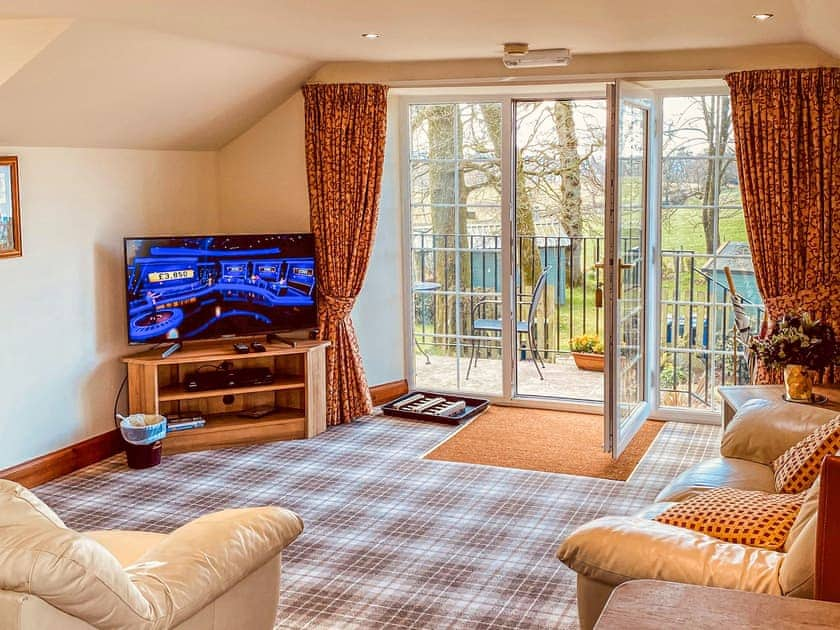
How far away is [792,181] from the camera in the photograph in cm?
540

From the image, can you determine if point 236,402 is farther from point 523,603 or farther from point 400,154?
point 523,603

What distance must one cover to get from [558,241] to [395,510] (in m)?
3.66

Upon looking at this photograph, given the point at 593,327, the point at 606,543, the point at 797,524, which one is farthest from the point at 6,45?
the point at 593,327

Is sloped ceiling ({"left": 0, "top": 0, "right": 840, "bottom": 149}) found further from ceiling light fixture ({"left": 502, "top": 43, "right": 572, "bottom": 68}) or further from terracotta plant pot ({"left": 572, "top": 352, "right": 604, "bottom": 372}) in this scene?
terracotta plant pot ({"left": 572, "top": 352, "right": 604, "bottom": 372})

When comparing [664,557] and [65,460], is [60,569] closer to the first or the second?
[664,557]

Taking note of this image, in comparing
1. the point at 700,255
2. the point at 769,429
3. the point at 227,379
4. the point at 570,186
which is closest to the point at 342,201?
the point at 227,379

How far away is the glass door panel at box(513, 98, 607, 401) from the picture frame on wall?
11.8 feet

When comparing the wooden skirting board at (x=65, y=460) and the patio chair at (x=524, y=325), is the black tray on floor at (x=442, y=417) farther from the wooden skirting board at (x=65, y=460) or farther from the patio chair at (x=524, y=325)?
the wooden skirting board at (x=65, y=460)

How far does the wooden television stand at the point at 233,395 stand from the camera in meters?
5.70

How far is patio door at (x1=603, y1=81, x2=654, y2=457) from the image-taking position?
5449 millimetres

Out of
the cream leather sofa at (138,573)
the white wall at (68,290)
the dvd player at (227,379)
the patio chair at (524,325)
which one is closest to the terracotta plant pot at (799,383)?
the patio chair at (524,325)

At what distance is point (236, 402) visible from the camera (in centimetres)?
627

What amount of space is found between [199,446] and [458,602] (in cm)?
257

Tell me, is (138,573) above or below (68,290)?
below
